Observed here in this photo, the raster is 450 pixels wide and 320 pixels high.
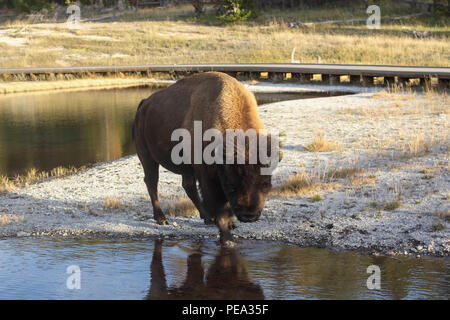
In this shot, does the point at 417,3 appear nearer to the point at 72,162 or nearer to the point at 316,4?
the point at 316,4

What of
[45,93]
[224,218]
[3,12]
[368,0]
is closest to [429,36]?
[368,0]

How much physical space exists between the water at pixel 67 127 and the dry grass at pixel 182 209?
243 inches

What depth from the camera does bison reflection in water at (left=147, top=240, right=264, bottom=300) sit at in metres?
6.91

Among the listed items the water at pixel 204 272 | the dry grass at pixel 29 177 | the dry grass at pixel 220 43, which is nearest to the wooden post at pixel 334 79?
the dry grass at pixel 220 43

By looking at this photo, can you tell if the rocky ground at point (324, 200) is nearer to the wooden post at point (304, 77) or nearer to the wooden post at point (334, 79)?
the wooden post at point (334, 79)

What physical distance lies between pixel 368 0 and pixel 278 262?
56.0 meters

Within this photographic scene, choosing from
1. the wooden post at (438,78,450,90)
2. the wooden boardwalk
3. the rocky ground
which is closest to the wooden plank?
the wooden boardwalk

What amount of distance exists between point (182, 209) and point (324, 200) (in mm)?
2032

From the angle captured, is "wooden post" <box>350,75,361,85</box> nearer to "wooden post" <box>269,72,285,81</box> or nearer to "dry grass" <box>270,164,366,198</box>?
"wooden post" <box>269,72,285,81</box>

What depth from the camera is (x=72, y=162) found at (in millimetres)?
16062

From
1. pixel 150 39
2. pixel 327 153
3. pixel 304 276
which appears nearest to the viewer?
pixel 304 276

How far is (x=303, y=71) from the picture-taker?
104 feet

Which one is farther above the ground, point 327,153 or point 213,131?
point 213,131
